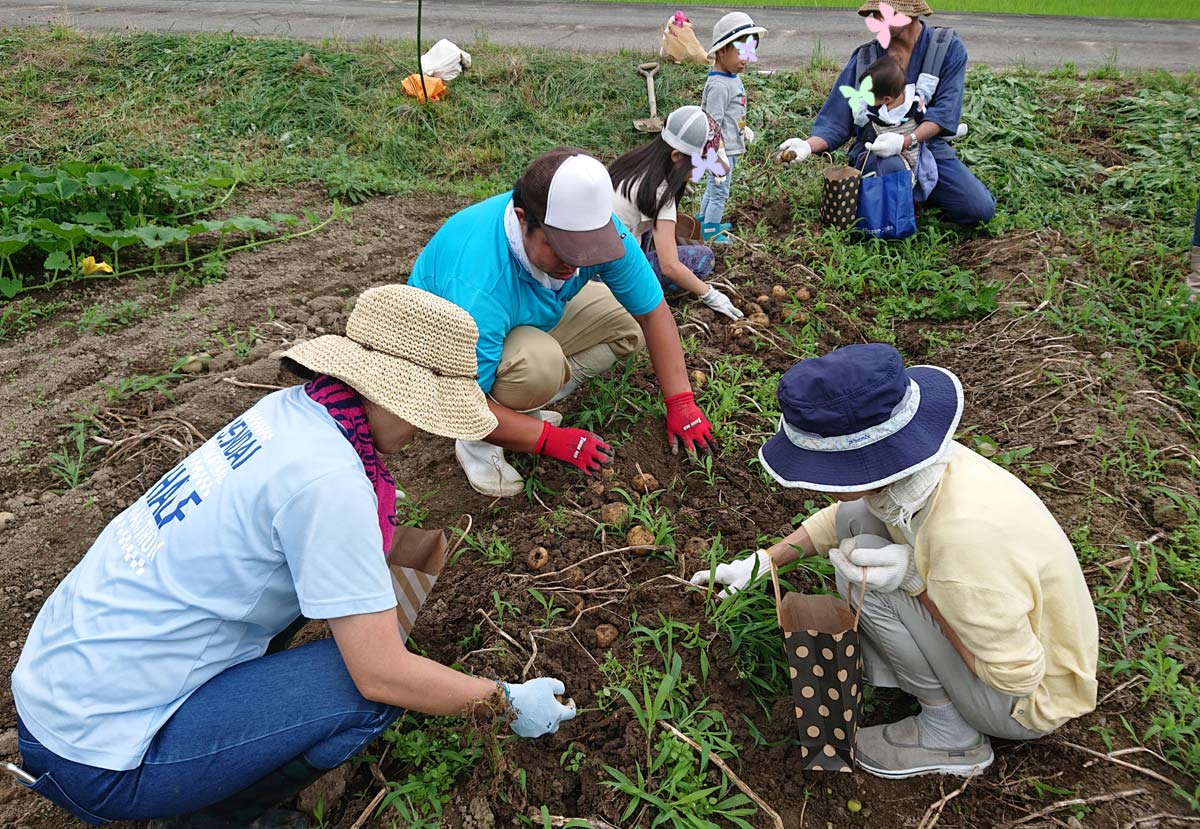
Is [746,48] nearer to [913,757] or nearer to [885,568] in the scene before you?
[885,568]

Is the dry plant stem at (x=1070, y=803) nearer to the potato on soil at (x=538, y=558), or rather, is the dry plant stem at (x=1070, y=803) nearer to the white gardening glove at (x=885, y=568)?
the white gardening glove at (x=885, y=568)

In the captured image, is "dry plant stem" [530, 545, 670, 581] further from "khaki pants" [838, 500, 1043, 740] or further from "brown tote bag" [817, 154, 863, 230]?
"brown tote bag" [817, 154, 863, 230]

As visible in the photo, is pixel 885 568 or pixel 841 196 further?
pixel 841 196

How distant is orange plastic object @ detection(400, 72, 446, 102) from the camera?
6.38 metres

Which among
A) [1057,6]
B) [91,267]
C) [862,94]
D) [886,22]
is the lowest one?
[91,267]

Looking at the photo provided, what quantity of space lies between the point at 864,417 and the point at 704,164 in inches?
77.1

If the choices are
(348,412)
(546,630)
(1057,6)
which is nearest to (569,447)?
(546,630)

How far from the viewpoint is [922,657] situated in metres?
1.79

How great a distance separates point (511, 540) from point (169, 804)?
1143 millimetres

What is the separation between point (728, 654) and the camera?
2.07 metres

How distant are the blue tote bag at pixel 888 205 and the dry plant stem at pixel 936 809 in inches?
118

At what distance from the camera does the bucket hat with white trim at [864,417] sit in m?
1.50

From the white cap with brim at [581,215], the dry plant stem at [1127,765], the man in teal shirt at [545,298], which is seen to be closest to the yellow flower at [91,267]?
the man in teal shirt at [545,298]

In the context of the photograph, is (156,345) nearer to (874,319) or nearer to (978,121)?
(874,319)
